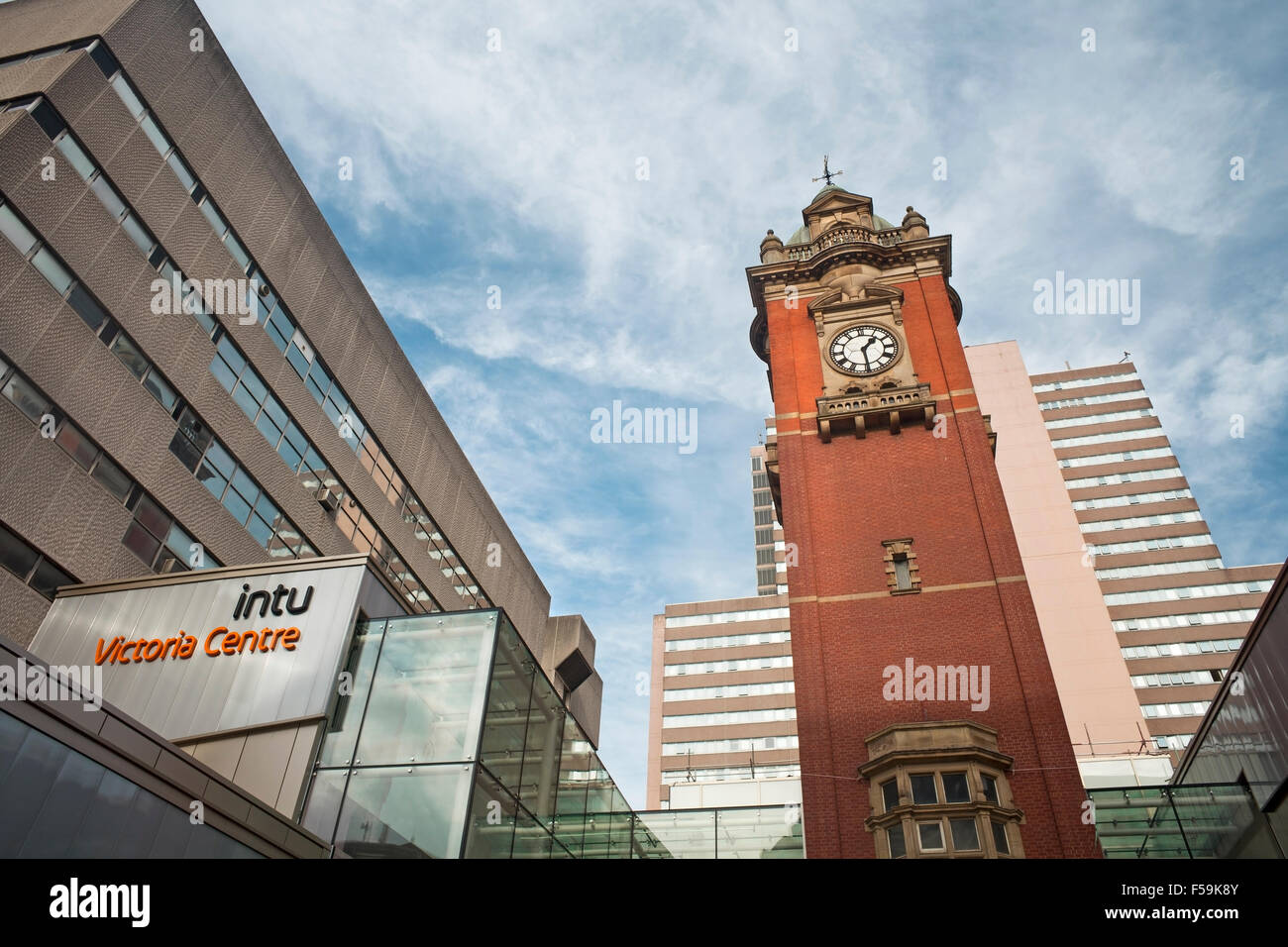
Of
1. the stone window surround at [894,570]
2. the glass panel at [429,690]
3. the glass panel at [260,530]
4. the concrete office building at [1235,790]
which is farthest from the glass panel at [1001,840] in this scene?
the glass panel at [260,530]

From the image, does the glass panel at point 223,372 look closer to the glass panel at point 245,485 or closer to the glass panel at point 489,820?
the glass panel at point 245,485

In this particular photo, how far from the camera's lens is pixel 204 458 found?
2620 centimetres

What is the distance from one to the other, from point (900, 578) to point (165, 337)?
22.3 m

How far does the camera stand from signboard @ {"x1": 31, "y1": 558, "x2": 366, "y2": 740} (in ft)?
59.6

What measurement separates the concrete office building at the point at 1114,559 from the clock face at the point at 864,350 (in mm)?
42866

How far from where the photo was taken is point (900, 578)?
28672 mm

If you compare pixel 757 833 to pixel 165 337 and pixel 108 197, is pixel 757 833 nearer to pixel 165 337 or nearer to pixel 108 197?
pixel 165 337

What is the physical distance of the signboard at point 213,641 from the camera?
18172mm

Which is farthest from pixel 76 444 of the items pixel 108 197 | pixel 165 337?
pixel 108 197

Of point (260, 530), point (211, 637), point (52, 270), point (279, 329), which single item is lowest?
point (211, 637)

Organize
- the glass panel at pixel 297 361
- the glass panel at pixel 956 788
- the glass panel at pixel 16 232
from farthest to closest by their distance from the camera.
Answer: the glass panel at pixel 297 361 → the glass panel at pixel 956 788 → the glass panel at pixel 16 232

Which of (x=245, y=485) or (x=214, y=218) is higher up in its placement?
(x=214, y=218)

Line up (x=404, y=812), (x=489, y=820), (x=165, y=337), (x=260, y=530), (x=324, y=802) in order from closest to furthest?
1. (x=404, y=812)
2. (x=489, y=820)
3. (x=324, y=802)
4. (x=165, y=337)
5. (x=260, y=530)
